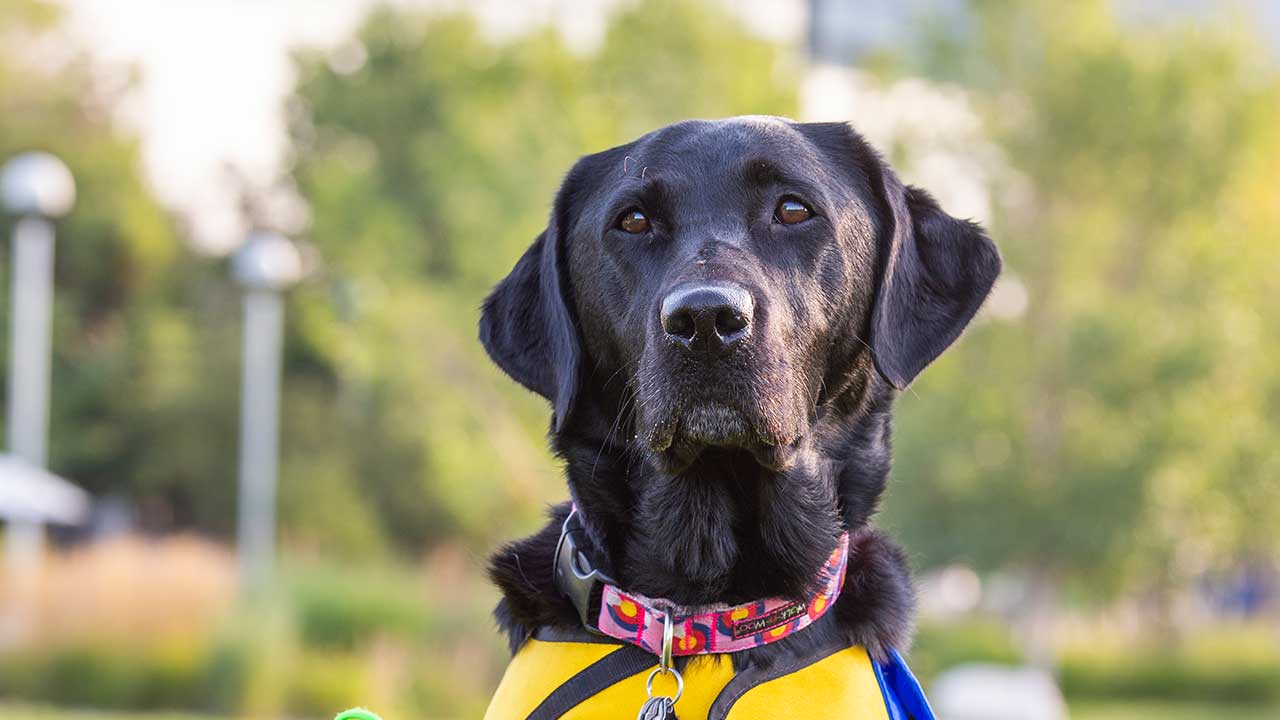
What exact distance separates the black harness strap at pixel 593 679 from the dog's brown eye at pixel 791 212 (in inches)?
40.8

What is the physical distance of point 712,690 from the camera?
125 inches

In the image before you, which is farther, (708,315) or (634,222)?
(634,222)

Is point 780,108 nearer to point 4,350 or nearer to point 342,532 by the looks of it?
point 342,532

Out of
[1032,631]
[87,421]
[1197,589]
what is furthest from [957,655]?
[87,421]

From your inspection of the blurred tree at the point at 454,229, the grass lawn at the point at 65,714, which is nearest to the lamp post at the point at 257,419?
the blurred tree at the point at 454,229

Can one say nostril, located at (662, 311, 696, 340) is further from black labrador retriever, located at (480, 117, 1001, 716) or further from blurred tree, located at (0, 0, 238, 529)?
blurred tree, located at (0, 0, 238, 529)

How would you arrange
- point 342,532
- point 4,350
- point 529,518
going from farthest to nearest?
point 4,350
point 342,532
point 529,518

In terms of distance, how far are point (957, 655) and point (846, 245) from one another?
1636 centimetres

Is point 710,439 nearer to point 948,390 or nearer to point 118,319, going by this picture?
point 948,390

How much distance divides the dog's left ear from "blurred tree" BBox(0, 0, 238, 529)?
29382 millimetres

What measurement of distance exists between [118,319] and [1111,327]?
25681 mm

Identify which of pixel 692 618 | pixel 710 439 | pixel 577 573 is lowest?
pixel 692 618

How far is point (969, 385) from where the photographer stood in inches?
709

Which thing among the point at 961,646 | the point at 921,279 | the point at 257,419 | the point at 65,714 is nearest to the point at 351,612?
the point at 65,714
